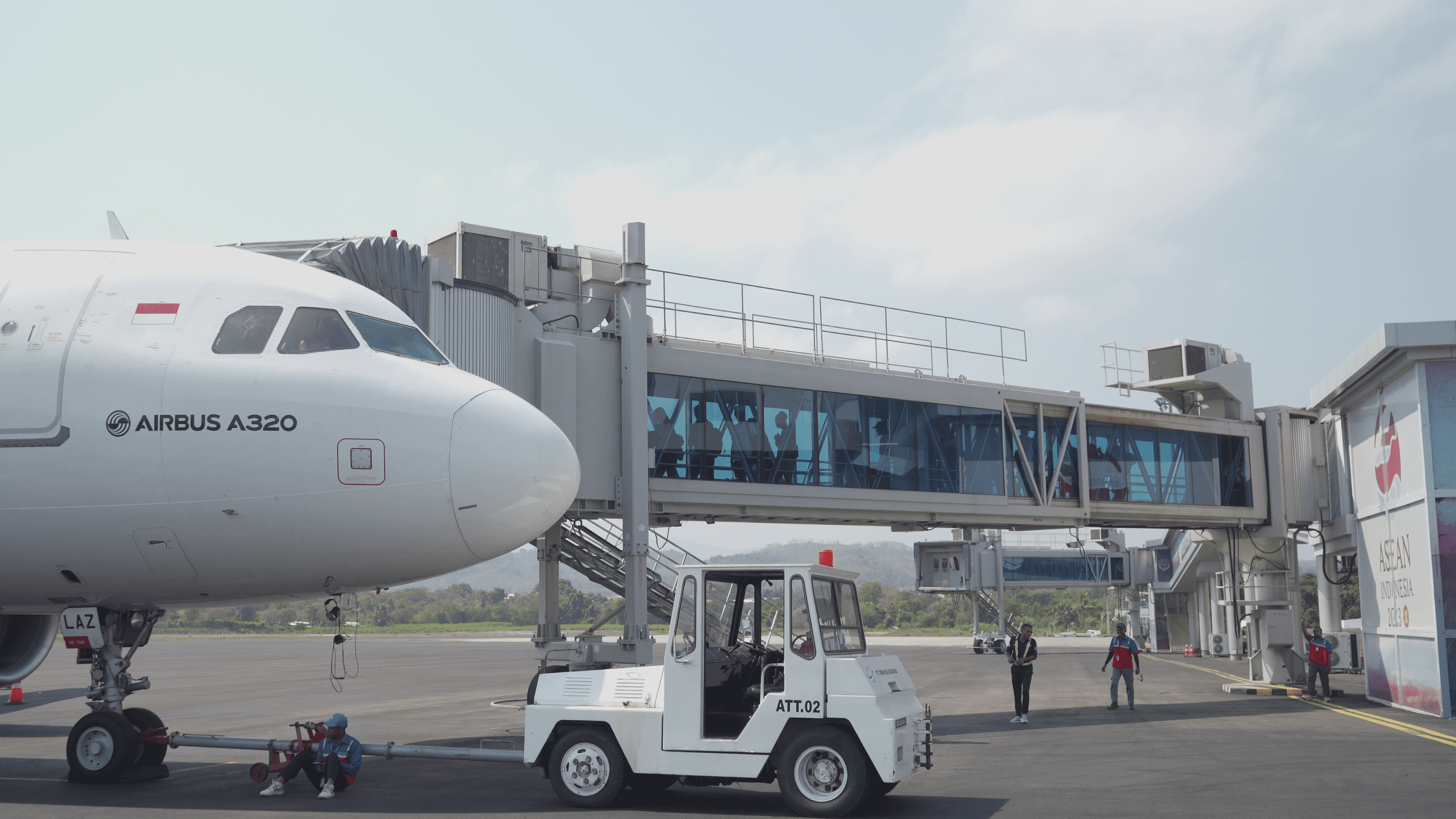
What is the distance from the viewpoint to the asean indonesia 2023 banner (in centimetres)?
2195

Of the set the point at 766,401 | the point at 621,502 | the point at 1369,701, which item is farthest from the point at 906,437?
the point at 1369,701

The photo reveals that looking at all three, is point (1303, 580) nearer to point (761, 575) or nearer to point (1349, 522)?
point (1349, 522)

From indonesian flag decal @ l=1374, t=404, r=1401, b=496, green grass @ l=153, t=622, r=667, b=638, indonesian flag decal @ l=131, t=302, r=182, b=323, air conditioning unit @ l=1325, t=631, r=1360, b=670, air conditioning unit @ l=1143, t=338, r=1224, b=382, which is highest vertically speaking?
air conditioning unit @ l=1143, t=338, r=1224, b=382

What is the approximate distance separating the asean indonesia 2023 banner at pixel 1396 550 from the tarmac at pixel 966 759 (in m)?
0.86

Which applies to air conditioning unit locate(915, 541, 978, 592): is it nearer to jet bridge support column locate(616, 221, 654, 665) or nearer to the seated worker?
jet bridge support column locate(616, 221, 654, 665)

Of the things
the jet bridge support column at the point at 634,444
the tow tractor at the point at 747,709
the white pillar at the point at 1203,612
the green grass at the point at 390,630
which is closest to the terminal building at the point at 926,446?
the jet bridge support column at the point at 634,444

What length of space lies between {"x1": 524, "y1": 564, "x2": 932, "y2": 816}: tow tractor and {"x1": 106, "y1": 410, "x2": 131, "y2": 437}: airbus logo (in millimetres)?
5247

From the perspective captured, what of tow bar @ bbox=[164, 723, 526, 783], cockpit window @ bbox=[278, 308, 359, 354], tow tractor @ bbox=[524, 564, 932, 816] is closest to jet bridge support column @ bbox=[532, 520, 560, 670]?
tow bar @ bbox=[164, 723, 526, 783]

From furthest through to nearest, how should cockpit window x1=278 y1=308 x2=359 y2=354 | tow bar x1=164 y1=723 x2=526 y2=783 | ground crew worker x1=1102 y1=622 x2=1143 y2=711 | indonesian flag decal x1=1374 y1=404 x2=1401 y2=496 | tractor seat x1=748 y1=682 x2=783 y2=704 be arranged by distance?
ground crew worker x1=1102 y1=622 x2=1143 y2=711, indonesian flag decal x1=1374 y1=404 x2=1401 y2=496, tow bar x1=164 y1=723 x2=526 y2=783, tractor seat x1=748 y1=682 x2=783 y2=704, cockpit window x1=278 y1=308 x2=359 y2=354

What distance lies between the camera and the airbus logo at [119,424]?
1129 centimetres

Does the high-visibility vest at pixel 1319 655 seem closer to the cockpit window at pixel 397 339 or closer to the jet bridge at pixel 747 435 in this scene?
the jet bridge at pixel 747 435

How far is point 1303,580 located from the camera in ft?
257

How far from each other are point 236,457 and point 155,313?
2.02 m

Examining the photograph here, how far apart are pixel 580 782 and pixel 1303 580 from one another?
7941 cm
